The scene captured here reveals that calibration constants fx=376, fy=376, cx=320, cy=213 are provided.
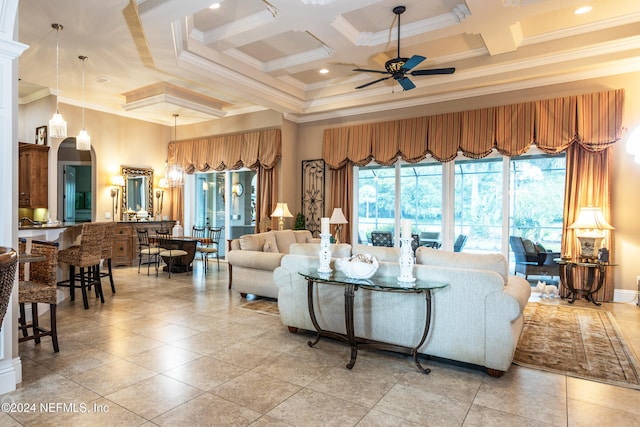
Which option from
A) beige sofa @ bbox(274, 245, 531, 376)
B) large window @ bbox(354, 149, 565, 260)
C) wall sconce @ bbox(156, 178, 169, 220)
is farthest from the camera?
wall sconce @ bbox(156, 178, 169, 220)

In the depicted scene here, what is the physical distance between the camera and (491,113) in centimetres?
624

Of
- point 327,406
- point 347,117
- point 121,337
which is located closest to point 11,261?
point 327,406

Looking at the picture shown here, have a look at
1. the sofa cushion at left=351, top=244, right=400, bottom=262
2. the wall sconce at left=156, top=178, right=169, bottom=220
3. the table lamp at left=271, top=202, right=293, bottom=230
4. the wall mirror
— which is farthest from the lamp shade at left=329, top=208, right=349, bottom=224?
the wall mirror

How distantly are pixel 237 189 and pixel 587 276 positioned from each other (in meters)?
7.10

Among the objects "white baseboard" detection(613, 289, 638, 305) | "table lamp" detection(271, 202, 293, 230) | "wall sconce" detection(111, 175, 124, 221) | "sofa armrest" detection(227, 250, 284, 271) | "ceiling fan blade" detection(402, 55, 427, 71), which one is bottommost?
"white baseboard" detection(613, 289, 638, 305)

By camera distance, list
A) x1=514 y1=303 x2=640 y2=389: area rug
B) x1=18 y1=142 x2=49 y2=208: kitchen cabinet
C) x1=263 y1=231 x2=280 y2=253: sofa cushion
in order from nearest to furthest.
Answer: x1=514 y1=303 x2=640 y2=389: area rug, x1=263 y1=231 x2=280 y2=253: sofa cushion, x1=18 y1=142 x2=49 y2=208: kitchen cabinet

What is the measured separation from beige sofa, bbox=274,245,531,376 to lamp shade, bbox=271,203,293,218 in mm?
3583

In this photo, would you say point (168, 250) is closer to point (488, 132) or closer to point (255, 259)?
point (255, 259)

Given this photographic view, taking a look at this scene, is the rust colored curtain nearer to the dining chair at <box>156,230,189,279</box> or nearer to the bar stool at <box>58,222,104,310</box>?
the dining chair at <box>156,230,189,279</box>

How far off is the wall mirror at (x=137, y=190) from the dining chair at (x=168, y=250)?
4.95ft

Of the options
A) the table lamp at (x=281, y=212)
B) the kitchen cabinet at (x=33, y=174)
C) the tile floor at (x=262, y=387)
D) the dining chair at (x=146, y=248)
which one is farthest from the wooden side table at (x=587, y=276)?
the kitchen cabinet at (x=33, y=174)

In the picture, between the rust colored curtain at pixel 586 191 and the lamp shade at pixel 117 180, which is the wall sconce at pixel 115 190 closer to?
the lamp shade at pixel 117 180

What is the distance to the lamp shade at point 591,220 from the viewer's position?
519 centimetres

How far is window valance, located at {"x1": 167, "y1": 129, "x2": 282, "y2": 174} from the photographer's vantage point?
8023mm
